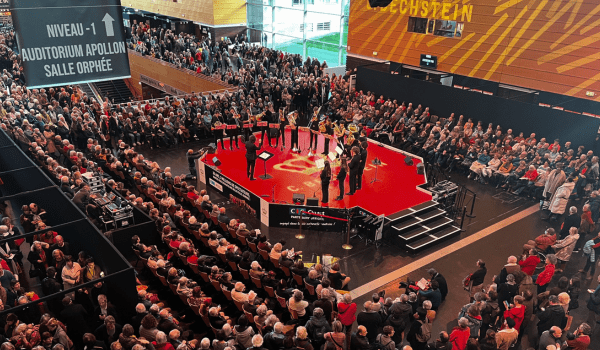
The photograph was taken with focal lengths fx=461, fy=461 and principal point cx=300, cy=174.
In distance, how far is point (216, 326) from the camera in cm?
782

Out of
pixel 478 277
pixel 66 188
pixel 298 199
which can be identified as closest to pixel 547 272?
pixel 478 277

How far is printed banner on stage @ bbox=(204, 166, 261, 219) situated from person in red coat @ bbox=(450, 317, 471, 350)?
23.1 feet

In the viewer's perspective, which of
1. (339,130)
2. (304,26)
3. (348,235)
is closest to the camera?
(348,235)

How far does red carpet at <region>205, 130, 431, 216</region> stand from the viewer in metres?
13.2

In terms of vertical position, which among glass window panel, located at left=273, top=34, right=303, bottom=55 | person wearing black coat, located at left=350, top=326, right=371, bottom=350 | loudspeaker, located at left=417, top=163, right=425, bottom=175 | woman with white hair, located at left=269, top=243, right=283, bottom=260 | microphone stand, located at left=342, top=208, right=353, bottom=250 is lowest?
microphone stand, located at left=342, top=208, right=353, bottom=250

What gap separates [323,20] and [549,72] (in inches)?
551

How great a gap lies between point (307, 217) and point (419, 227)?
119 inches

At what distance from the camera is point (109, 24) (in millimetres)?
6449

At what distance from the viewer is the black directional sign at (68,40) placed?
235 inches

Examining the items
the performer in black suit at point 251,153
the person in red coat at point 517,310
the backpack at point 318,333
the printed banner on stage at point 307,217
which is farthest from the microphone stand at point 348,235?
the person in red coat at point 517,310

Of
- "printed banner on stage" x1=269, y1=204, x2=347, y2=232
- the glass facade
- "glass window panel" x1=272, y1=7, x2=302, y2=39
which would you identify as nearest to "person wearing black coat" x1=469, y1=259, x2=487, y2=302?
"printed banner on stage" x1=269, y1=204, x2=347, y2=232

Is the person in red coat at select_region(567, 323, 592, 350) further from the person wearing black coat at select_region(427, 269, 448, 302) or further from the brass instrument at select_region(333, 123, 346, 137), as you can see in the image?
the brass instrument at select_region(333, 123, 346, 137)

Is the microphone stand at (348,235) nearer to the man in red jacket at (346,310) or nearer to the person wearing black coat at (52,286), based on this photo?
the man in red jacket at (346,310)

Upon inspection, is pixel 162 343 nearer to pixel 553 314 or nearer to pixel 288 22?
pixel 553 314
